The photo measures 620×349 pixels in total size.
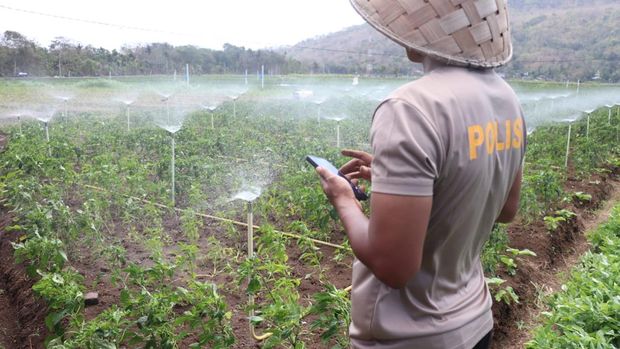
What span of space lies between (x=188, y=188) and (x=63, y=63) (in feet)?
17.3

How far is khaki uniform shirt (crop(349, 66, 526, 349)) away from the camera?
1061mm

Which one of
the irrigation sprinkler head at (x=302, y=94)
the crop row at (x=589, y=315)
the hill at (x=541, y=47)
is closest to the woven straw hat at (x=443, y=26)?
the crop row at (x=589, y=315)

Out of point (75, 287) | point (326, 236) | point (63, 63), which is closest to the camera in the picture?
point (75, 287)

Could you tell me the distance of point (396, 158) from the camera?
1053mm

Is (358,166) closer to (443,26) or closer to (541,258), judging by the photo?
(443,26)

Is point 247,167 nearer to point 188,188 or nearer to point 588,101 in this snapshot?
point 188,188

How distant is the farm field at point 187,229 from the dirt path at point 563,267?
0.17 feet

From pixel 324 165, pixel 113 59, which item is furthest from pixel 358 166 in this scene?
pixel 113 59

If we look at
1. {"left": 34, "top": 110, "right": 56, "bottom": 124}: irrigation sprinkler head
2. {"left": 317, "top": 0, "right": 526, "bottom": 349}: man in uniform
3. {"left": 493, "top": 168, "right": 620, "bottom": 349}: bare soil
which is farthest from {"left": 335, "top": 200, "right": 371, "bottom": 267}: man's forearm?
{"left": 34, "top": 110, "right": 56, "bottom": 124}: irrigation sprinkler head

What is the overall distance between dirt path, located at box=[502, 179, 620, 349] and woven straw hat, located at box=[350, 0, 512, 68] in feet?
10.4

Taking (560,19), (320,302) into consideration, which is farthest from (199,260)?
(560,19)

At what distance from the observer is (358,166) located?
5.12ft

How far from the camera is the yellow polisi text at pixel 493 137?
3.75 feet

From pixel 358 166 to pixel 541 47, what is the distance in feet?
106
